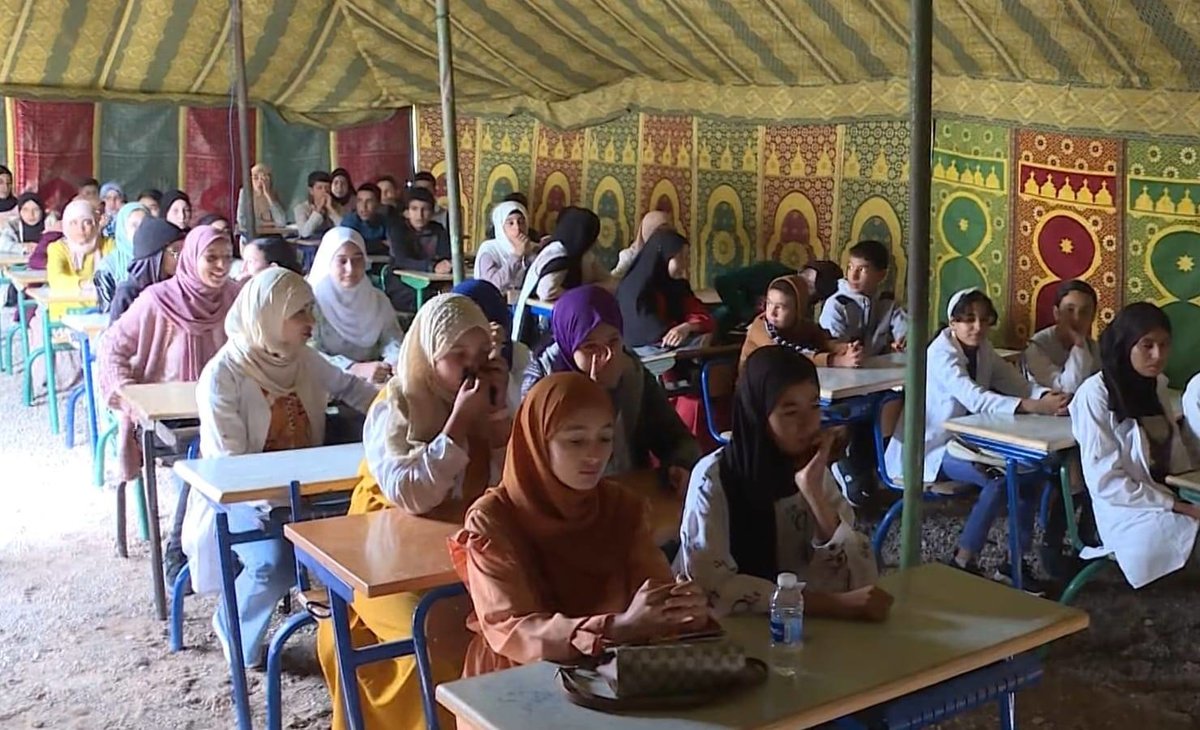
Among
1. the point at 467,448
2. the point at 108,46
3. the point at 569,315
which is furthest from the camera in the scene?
the point at 108,46

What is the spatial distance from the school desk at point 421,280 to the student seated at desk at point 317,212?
1.64 m

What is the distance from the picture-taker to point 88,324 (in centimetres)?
554

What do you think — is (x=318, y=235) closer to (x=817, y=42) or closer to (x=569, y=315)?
(x=817, y=42)

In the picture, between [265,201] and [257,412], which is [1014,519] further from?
[265,201]

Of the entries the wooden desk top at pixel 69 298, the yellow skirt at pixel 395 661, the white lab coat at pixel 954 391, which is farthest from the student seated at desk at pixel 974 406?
the wooden desk top at pixel 69 298

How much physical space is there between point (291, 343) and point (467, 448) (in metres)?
1.05

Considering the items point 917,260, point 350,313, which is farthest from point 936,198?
point 917,260

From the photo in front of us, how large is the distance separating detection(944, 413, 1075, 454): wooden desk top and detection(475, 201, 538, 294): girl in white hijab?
3769 mm

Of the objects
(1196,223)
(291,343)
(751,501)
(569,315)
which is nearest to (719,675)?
(751,501)

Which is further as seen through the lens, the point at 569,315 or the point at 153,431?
the point at 153,431

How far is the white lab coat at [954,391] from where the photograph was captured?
14.7 ft

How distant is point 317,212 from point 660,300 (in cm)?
465

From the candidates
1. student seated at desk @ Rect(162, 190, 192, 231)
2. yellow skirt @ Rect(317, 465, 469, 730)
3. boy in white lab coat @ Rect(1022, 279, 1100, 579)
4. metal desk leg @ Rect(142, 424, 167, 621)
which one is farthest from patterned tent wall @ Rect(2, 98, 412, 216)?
yellow skirt @ Rect(317, 465, 469, 730)

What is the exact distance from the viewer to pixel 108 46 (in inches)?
353
